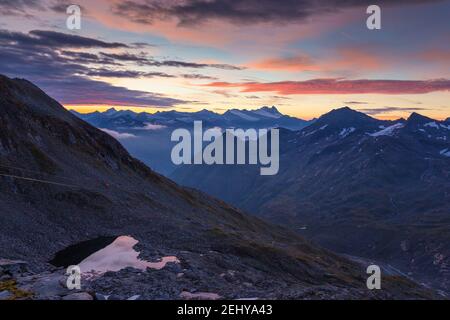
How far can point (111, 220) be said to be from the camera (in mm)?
95750

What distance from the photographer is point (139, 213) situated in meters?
104

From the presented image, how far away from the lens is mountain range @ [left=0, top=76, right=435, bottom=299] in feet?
162

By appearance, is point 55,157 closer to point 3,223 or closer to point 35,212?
point 35,212

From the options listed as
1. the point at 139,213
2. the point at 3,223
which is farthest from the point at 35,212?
the point at 139,213

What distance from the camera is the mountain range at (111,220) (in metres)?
49.5

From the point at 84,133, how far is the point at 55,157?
107 ft
